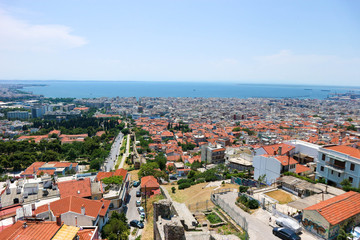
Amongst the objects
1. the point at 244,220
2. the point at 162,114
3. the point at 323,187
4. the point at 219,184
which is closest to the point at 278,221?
the point at 244,220

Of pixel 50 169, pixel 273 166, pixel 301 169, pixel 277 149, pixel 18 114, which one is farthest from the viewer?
pixel 18 114

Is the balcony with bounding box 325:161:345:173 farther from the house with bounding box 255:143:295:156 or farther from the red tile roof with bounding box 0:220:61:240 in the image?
the red tile roof with bounding box 0:220:61:240

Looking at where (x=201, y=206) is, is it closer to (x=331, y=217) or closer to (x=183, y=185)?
(x=183, y=185)

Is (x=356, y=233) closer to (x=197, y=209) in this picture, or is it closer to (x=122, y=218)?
(x=197, y=209)

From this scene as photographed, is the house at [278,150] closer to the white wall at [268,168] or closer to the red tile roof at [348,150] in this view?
the white wall at [268,168]

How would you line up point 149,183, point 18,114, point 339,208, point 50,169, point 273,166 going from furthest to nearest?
point 18,114
point 50,169
point 149,183
point 273,166
point 339,208

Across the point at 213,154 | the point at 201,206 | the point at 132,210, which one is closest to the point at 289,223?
the point at 201,206
